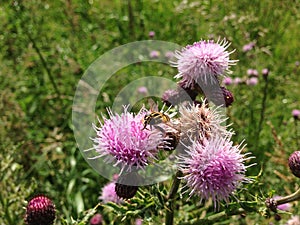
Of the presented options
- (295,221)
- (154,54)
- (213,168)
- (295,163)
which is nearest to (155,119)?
(213,168)

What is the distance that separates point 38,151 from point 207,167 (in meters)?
2.45

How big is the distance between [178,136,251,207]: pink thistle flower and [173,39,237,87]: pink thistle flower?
419 mm

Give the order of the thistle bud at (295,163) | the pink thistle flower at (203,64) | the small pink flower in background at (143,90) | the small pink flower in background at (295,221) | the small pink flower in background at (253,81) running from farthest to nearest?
the small pink flower in background at (253,81)
the small pink flower in background at (143,90)
the small pink flower in background at (295,221)
the pink thistle flower at (203,64)
the thistle bud at (295,163)

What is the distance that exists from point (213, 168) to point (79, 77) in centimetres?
261

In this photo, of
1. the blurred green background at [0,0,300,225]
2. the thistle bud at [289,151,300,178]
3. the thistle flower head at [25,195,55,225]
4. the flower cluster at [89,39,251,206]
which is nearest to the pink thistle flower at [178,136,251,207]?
the flower cluster at [89,39,251,206]

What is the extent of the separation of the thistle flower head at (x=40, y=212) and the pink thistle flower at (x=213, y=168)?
2.41 ft

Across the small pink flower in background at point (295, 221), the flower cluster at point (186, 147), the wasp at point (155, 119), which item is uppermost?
the wasp at point (155, 119)

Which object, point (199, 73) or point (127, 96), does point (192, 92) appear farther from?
point (127, 96)

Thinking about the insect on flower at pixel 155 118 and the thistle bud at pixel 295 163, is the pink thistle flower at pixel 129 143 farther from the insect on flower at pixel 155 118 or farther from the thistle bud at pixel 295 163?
the thistle bud at pixel 295 163

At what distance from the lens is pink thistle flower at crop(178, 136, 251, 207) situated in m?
1.71

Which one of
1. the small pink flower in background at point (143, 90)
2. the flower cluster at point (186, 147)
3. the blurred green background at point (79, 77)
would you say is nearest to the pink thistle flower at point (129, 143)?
the flower cluster at point (186, 147)

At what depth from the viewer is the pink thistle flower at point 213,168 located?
1711 mm

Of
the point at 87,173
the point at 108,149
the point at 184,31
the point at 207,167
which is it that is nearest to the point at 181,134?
the point at 207,167

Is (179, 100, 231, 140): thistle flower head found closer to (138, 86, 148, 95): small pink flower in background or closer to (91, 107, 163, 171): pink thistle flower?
(91, 107, 163, 171): pink thistle flower
